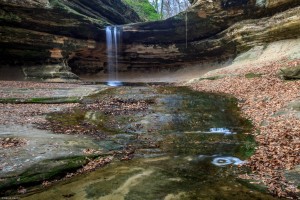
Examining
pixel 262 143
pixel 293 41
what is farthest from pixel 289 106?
pixel 293 41

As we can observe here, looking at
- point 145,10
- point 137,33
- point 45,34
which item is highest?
point 145,10

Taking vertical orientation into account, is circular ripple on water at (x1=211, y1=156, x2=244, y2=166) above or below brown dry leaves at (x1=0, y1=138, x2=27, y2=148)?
below

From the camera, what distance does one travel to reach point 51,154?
667 centimetres

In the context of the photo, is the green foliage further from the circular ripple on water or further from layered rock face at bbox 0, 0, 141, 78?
the circular ripple on water

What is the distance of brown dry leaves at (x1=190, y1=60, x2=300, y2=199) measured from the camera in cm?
606

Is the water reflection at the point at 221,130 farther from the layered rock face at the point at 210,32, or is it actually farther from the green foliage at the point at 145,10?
the green foliage at the point at 145,10

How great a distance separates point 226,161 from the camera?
6.90 m

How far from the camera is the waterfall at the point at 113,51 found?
29.3m

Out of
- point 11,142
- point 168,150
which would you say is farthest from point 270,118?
point 11,142

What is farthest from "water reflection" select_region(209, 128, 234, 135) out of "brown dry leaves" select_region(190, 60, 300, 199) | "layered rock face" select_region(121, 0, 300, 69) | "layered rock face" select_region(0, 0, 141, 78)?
"layered rock face" select_region(0, 0, 141, 78)

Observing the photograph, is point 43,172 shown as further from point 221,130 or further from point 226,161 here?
point 221,130

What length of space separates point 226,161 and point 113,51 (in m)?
25.8

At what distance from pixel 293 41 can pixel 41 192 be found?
69.2 ft

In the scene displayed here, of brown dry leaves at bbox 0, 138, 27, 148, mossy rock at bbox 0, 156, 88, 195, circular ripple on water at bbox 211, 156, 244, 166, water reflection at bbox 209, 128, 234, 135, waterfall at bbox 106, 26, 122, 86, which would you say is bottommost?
circular ripple on water at bbox 211, 156, 244, 166
